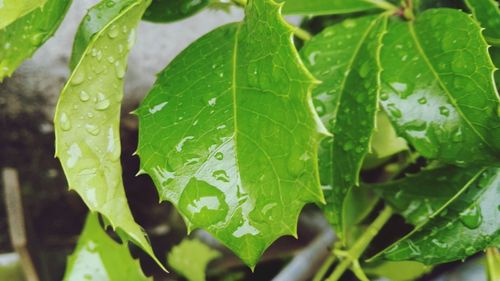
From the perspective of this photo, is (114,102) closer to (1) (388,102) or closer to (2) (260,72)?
(2) (260,72)

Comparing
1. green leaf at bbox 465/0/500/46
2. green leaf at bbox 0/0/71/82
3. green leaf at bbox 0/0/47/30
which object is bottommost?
green leaf at bbox 465/0/500/46

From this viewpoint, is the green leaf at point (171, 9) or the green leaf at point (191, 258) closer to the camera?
the green leaf at point (171, 9)

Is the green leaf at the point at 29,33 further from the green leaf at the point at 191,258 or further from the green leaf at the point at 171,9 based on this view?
the green leaf at the point at 191,258

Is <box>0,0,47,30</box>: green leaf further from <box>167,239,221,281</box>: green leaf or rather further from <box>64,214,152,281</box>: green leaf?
<box>167,239,221,281</box>: green leaf

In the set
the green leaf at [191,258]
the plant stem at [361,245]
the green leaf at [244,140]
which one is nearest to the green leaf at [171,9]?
the green leaf at [244,140]

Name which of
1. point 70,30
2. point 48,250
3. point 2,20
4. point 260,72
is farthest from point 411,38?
point 48,250

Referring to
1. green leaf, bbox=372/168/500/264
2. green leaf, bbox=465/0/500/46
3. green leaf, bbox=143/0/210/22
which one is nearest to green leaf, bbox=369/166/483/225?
green leaf, bbox=372/168/500/264
